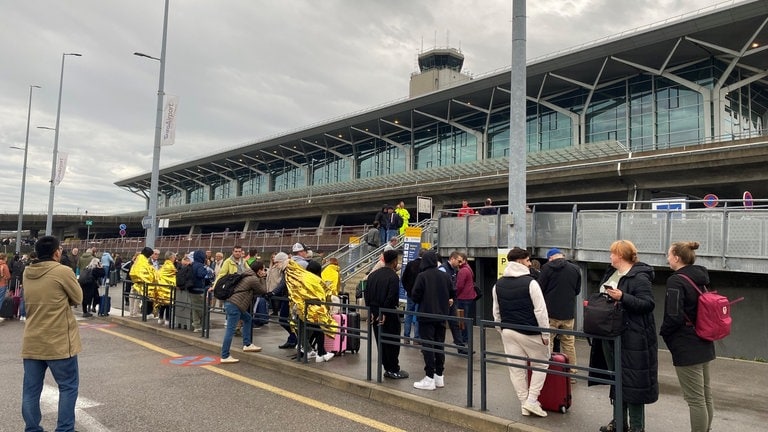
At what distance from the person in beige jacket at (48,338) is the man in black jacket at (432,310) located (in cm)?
375

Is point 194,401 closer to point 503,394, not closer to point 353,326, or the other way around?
point 353,326

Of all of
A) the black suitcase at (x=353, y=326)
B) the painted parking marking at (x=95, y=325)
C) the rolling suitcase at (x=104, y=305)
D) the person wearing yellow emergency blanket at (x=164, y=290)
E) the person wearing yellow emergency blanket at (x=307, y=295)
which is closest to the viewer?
the person wearing yellow emergency blanket at (x=307, y=295)

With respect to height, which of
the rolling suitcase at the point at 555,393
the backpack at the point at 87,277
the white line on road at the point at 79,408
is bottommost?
the white line on road at the point at 79,408

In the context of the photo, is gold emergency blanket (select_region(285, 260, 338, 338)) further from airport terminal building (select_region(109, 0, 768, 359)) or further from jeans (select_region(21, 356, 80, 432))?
airport terminal building (select_region(109, 0, 768, 359))

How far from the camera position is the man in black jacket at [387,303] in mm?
6762

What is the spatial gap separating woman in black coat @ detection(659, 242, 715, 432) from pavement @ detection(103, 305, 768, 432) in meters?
0.75

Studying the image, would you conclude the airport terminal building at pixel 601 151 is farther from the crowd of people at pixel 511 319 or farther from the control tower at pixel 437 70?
the control tower at pixel 437 70

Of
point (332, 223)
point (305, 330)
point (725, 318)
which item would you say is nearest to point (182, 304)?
point (305, 330)

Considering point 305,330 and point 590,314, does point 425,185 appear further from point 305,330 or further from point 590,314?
point 590,314

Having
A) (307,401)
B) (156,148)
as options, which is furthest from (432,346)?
(156,148)

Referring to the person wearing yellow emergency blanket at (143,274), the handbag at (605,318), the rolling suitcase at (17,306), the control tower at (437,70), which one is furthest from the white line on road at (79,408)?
the control tower at (437,70)

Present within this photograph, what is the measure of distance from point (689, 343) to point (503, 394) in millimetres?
2403

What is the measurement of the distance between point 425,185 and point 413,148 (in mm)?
16101

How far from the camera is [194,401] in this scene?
5945 millimetres
